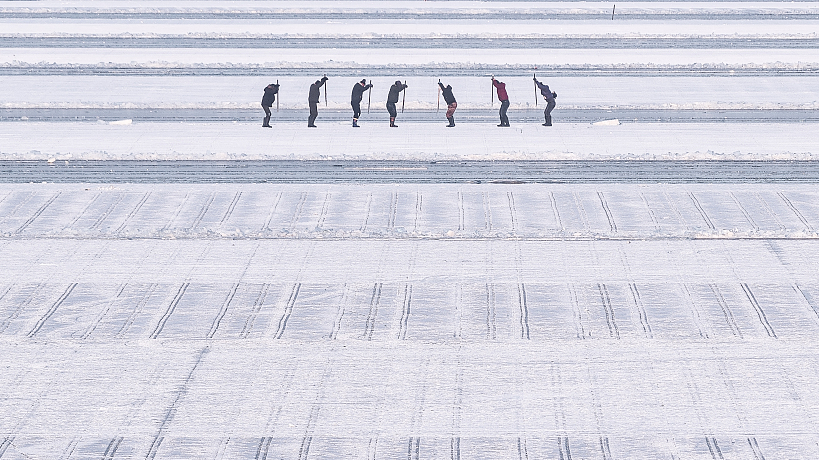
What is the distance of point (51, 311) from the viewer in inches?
474

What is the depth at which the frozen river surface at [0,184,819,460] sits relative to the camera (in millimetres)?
9570

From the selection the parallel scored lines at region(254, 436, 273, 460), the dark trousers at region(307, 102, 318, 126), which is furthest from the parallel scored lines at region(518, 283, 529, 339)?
the dark trousers at region(307, 102, 318, 126)

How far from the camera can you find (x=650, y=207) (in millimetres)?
15562

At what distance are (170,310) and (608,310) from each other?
550cm

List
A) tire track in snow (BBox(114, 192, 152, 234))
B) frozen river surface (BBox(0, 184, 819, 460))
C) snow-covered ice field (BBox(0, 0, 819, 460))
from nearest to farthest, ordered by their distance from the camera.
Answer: frozen river surface (BBox(0, 184, 819, 460)), snow-covered ice field (BBox(0, 0, 819, 460)), tire track in snow (BBox(114, 192, 152, 234))

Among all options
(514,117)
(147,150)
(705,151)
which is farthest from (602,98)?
(147,150)

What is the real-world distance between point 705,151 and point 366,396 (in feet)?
34.8

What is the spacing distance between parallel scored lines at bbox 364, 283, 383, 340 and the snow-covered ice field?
28 mm

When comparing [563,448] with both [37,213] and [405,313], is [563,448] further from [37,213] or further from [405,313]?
[37,213]

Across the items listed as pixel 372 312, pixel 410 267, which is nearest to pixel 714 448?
pixel 372 312

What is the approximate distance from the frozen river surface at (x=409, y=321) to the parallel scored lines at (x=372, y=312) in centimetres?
3

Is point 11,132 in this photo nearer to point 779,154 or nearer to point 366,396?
point 366,396

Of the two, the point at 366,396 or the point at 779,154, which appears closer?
the point at 366,396

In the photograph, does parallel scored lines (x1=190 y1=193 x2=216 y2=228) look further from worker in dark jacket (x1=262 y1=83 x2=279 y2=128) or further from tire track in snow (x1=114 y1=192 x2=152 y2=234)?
worker in dark jacket (x1=262 y1=83 x2=279 y2=128)
